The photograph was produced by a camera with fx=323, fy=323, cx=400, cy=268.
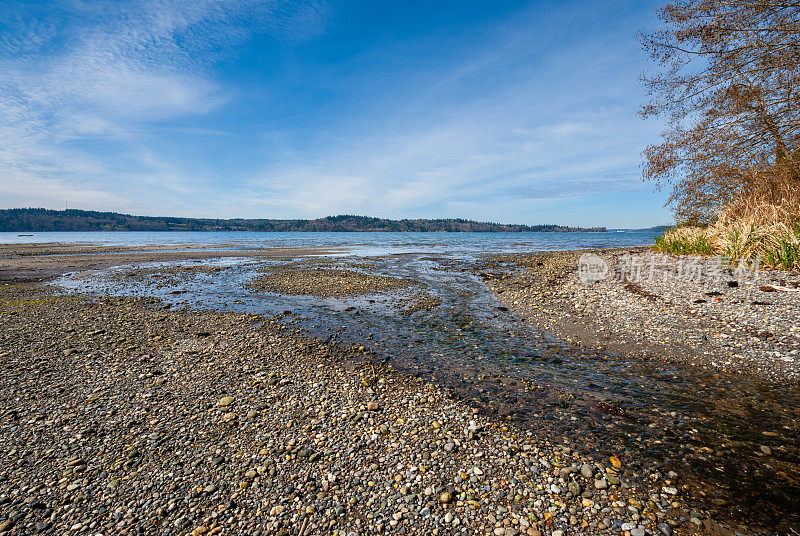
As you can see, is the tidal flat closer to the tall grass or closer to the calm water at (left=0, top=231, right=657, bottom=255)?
the tall grass

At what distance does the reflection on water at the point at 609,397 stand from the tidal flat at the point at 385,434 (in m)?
0.04

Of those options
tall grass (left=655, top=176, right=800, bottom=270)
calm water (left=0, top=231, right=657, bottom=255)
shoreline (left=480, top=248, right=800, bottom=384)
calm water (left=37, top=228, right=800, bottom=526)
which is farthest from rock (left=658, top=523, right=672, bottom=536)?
calm water (left=0, top=231, right=657, bottom=255)

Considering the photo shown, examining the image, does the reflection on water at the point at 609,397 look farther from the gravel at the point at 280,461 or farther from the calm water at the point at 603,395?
the gravel at the point at 280,461

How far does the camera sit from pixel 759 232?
14352mm

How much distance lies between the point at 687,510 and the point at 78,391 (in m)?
10.5

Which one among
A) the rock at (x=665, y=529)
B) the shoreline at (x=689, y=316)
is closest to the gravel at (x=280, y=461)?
the rock at (x=665, y=529)

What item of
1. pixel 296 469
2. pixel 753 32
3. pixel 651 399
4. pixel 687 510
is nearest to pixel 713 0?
pixel 753 32

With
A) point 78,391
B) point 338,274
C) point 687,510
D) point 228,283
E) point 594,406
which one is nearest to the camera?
point 687,510

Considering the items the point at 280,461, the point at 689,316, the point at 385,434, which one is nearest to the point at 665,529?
the point at 385,434

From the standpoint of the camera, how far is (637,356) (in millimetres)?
8297

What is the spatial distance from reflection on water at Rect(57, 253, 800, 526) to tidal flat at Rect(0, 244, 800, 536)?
39mm

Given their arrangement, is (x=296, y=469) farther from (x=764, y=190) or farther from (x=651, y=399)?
(x=764, y=190)

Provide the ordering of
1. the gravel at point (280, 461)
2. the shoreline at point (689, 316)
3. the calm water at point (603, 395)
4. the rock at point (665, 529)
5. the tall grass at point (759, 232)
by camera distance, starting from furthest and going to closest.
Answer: the tall grass at point (759, 232) → the shoreline at point (689, 316) → the calm water at point (603, 395) → the gravel at point (280, 461) → the rock at point (665, 529)

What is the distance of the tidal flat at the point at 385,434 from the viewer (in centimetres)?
378
